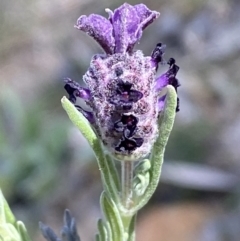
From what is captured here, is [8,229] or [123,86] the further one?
[8,229]

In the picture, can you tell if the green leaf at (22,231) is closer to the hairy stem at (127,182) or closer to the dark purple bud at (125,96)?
the hairy stem at (127,182)

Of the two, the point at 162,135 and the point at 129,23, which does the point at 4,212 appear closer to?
the point at 162,135

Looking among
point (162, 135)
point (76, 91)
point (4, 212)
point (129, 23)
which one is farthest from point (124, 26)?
point (4, 212)

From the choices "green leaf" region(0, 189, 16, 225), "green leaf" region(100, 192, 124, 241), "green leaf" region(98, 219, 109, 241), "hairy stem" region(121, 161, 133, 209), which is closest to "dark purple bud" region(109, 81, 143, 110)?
"hairy stem" region(121, 161, 133, 209)

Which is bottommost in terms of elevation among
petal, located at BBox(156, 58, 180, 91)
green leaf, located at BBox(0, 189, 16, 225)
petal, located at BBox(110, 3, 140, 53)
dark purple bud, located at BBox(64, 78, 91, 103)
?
green leaf, located at BBox(0, 189, 16, 225)

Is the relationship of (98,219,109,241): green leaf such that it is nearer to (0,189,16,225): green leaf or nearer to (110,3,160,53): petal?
(0,189,16,225): green leaf

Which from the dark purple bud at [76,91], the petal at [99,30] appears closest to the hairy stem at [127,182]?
the dark purple bud at [76,91]

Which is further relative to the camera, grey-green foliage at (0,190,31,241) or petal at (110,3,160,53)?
grey-green foliage at (0,190,31,241)
